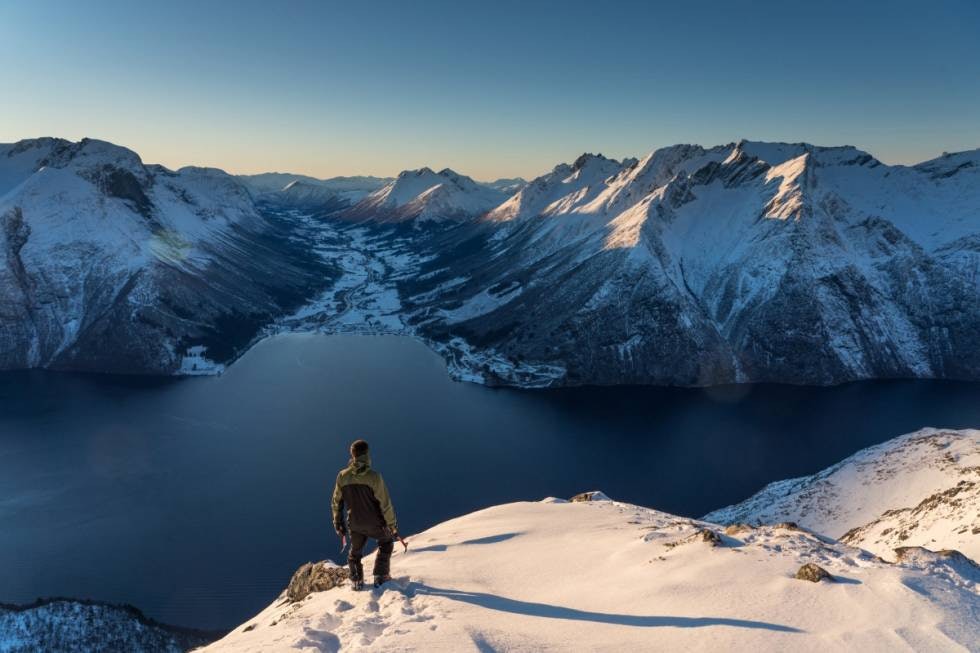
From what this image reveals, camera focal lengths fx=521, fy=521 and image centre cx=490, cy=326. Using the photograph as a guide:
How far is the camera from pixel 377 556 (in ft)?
50.2

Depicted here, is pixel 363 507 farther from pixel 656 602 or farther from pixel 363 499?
pixel 656 602

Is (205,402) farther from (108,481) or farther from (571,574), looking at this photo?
(571,574)

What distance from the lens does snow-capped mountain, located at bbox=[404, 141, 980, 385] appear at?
13138 centimetres

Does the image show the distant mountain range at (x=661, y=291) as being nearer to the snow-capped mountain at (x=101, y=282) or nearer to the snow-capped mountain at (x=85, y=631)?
the snow-capped mountain at (x=101, y=282)

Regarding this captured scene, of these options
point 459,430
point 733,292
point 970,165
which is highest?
point 970,165

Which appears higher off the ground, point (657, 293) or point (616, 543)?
point (657, 293)

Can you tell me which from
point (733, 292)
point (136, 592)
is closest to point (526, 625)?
point (136, 592)

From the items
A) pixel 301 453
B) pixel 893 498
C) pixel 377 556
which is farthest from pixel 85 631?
pixel 893 498

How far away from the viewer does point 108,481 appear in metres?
77.1

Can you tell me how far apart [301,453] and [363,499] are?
79078 millimetres

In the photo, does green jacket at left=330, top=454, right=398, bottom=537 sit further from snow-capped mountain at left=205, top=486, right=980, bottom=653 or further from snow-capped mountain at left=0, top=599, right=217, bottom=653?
snow-capped mountain at left=0, top=599, right=217, bottom=653

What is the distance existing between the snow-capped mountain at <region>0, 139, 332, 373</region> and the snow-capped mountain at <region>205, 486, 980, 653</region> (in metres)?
139

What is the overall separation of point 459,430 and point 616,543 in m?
81.1

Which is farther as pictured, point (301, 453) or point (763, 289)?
point (763, 289)
